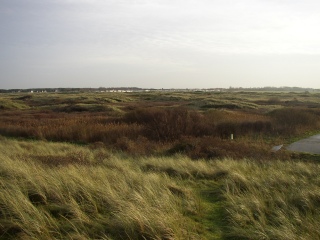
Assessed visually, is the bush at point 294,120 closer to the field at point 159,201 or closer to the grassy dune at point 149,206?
the field at point 159,201

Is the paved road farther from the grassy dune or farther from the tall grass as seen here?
the tall grass

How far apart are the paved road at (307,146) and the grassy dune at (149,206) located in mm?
5949

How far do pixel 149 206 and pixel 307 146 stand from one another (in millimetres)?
12326

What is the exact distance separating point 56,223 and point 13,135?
1650cm

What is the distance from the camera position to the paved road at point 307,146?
14211 millimetres

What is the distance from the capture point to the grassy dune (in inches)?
181

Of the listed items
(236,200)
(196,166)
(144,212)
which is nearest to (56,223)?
(144,212)

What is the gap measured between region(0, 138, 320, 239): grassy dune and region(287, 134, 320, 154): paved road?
595 centimetres

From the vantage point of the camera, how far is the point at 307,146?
15.3 m

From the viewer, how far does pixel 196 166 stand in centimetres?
948

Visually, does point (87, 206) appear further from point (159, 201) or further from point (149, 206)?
point (159, 201)

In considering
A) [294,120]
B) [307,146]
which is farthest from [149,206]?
[294,120]

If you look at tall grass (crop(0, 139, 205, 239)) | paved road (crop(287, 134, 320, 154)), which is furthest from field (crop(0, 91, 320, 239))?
paved road (crop(287, 134, 320, 154))

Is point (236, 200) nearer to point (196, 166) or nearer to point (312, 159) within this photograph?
point (196, 166)
